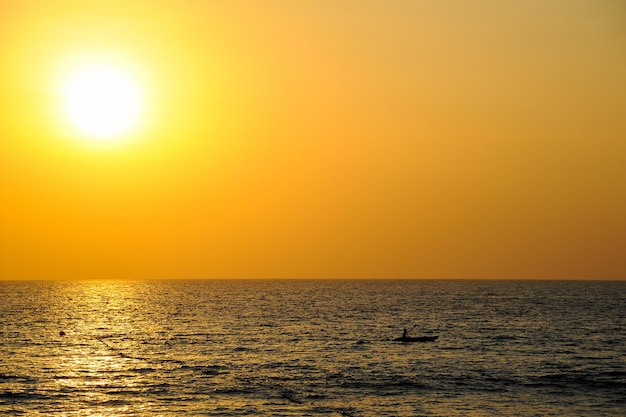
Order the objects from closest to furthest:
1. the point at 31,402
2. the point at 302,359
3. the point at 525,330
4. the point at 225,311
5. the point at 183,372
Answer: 1. the point at 31,402
2. the point at 183,372
3. the point at 302,359
4. the point at 525,330
5. the point at 225,311

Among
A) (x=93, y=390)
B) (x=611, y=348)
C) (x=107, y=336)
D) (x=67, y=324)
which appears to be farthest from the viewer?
(x=67, y=324)

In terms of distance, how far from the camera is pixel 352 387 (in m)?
68.8

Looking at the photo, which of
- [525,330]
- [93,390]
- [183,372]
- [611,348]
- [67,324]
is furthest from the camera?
[67,324]

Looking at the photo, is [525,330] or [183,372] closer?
[183,372]

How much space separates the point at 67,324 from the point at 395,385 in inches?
3390

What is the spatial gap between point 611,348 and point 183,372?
56.0 m

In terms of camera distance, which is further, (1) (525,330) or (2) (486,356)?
(1) (525,330)

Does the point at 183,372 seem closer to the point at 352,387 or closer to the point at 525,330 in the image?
the point at 352,387

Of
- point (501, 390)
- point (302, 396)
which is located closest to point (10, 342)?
point (302, 396)

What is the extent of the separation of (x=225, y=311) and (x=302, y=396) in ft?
381

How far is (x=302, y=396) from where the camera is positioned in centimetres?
6438

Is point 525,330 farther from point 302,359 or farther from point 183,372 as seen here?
point 183,372

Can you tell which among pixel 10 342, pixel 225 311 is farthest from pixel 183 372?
pixel 225 311

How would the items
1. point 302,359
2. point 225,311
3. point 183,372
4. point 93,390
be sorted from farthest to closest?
point 225,311 → point 302,359 → point 183,372 → point 93,390
